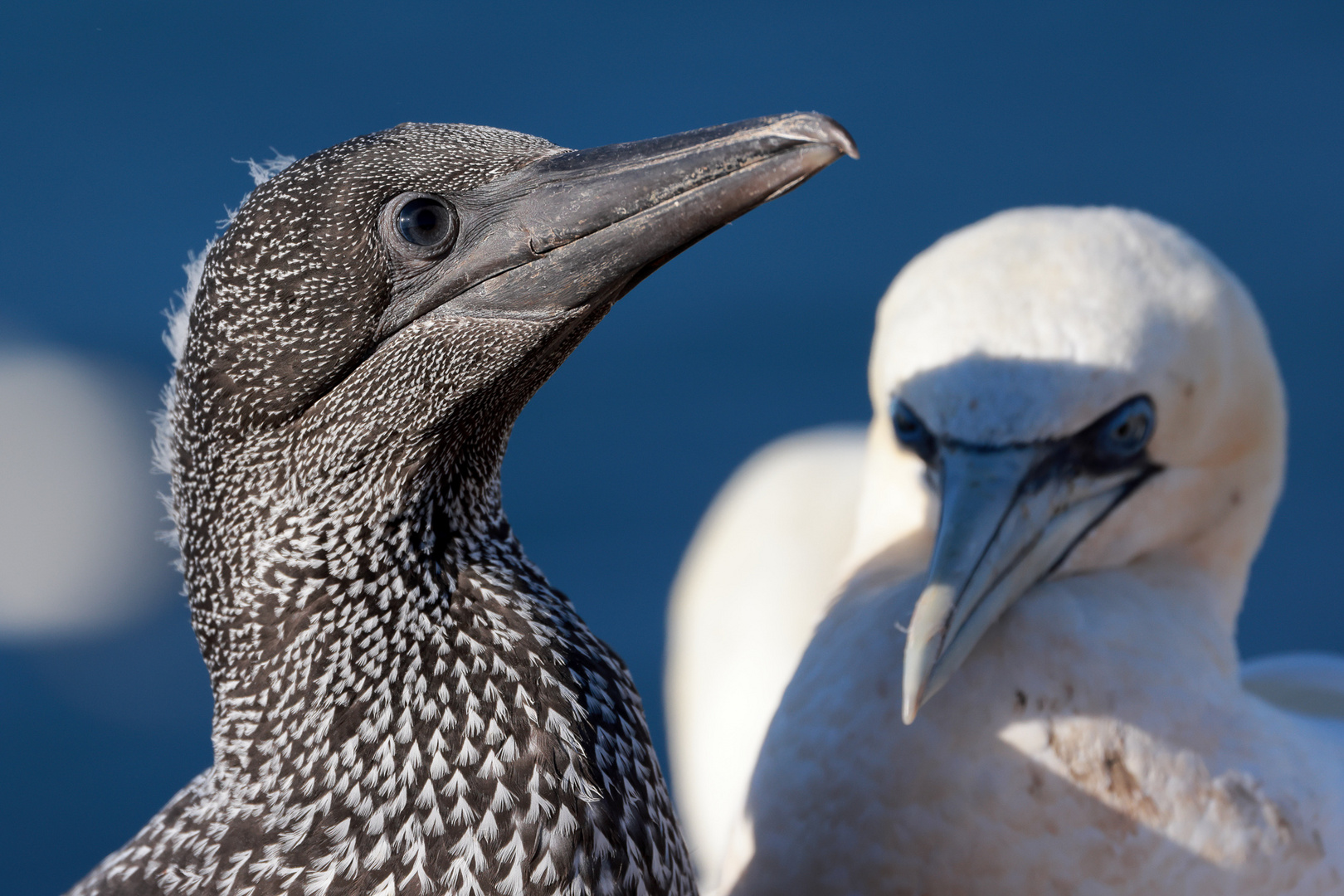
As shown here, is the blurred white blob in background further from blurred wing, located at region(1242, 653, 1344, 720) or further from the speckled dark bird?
blurred wing, located at region(1242, 653, 1344, 720)

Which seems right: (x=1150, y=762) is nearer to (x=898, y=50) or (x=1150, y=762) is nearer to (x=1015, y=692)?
(x=1015, y=692)

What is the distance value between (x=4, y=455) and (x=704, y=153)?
218cm

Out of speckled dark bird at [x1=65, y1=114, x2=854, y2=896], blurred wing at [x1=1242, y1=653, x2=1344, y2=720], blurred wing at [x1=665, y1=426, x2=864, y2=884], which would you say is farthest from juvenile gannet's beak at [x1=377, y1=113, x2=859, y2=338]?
blurred wing at [x1=1242, y1=653, x2=1344, y2=720]

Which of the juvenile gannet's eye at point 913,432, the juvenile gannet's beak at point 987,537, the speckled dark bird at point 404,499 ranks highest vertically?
the speckled dark bird at point 404,499

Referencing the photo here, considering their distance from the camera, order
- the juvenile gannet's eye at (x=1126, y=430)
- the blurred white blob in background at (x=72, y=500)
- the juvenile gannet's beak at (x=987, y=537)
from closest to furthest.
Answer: the juvenile gannet's beak at (x=987, y=537) < the juvenile gannet's eye at (x=1126, y=430) < the blurred white blob in background at (x=72, y=500)

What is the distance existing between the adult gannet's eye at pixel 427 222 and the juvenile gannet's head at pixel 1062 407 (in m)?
0.46

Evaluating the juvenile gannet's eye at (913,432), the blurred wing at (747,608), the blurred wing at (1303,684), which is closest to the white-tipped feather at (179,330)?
the juvenile gannet's eye at (913,432)

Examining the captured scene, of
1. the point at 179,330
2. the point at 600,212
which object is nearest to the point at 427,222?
the point at 600,212

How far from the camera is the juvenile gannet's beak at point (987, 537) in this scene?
1138mm

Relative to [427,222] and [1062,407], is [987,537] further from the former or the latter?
[427,222]

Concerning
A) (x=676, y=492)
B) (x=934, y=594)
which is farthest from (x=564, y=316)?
(x=676, y=492)

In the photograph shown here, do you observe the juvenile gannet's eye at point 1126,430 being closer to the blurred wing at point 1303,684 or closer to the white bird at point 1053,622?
the white bird at point 1053,622

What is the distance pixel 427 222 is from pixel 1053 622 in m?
0.70

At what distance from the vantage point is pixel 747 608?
227 centimetres
